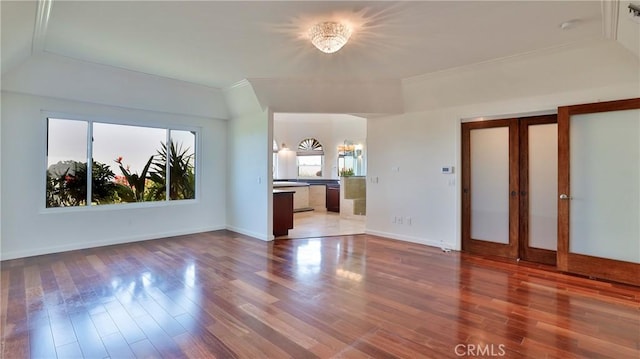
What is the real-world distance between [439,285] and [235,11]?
3.62 m

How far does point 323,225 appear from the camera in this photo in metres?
7.58

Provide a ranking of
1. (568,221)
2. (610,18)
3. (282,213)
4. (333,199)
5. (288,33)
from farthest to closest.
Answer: (333,199)
(282,213)
(568,221)
(288,33)
(610,18)

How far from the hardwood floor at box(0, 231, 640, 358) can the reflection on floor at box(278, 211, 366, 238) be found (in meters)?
1.77

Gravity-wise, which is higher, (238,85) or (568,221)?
(238,85)

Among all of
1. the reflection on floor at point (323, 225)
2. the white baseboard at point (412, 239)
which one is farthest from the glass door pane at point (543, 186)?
the reflection on floor at point (323, 225)

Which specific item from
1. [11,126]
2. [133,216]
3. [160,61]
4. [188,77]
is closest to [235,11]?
[160,61]

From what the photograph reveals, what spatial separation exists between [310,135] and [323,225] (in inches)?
185

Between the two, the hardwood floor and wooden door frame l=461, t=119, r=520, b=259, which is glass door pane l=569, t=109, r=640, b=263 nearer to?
the hardwood floor

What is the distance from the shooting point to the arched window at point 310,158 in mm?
11398

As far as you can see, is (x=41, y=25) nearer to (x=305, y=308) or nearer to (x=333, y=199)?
(x=305, y=308)

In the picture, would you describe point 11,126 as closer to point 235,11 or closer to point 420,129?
point 235,11

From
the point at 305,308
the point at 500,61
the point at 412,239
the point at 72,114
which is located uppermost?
the point at 500,61

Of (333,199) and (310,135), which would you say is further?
(310,135)

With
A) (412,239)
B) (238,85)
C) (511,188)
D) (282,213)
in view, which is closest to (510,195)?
(511,188)
